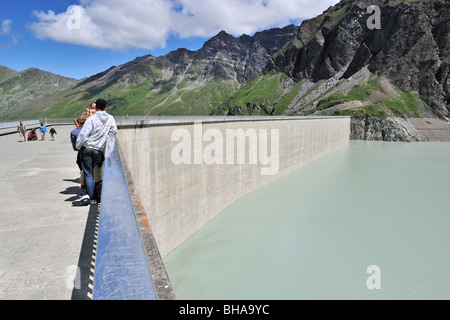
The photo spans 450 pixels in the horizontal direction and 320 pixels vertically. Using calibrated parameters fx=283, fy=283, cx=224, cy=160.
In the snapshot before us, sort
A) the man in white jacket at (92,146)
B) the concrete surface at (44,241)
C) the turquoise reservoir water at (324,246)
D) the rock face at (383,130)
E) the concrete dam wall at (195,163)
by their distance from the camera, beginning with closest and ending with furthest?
the concrete surface at (44,241)
the man in white jacket at (92,146)
the turquoise reservoir water at (324,246)
the concrete dam wall at (195,163)
the rock face at (383,130)

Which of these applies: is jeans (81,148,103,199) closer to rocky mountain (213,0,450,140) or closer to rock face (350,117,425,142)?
rock face (350,117,425,142)

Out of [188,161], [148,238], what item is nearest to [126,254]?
[148,238]

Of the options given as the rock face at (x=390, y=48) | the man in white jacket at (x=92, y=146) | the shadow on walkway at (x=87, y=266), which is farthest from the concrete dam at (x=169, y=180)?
the rock face at (x=390, y=48)

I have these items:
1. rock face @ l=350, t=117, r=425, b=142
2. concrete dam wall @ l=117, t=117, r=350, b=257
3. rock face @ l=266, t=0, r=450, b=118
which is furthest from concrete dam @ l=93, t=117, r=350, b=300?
rock face @ l=266, t=0, r=450, b=118

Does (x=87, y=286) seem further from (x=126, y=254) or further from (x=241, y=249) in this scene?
(x=241, y=249)

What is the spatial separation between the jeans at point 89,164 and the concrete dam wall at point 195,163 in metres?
2.66

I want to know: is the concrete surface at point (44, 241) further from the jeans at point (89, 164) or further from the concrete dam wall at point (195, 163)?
the concrete dam wall at point (195, 163)

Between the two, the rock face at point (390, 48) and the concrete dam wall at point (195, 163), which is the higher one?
the rock face at point (390, 48)

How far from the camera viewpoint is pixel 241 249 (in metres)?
18.3

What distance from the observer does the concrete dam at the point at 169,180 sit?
2.02m

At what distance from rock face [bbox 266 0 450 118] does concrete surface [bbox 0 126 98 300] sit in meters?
102

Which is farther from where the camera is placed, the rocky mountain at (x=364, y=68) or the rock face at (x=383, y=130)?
the rocky mountain at (x=364, y=68)

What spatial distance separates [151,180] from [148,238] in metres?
12.9

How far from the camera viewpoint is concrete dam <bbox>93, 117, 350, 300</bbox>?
2023mm
